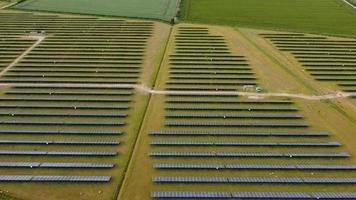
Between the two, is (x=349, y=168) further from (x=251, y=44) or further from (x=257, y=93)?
(x=251, y=44)

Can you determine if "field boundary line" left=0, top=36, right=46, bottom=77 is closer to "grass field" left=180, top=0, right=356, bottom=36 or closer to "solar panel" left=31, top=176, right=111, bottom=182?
"solar panel" left=31, top=176, right=111, bottom=182

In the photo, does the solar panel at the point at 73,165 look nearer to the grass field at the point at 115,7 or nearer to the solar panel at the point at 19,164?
the solar panel at the point at 19,164

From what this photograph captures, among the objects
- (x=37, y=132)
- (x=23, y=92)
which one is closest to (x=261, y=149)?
(x=37, y=132)

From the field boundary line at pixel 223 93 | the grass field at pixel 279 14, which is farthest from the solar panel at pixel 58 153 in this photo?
the grass field at pixel 279 14

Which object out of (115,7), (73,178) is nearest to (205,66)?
(73,178)

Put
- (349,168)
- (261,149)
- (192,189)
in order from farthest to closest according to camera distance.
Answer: (261,149) < (349,168) < (192,189)

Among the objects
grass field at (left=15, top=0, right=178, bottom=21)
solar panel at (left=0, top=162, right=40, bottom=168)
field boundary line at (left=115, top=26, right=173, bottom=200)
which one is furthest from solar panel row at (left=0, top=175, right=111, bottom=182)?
grass field at (left=15, top=0, right=178, bottom=21)

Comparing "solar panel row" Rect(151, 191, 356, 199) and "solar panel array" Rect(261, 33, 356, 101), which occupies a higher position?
"solar panel array" Rect(261, 33, 356, 101)
